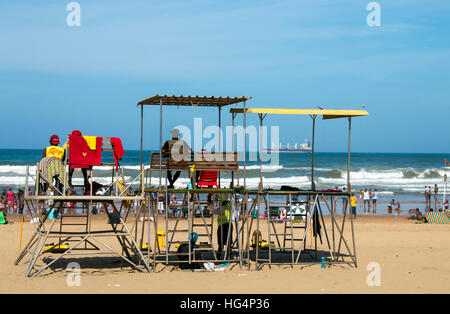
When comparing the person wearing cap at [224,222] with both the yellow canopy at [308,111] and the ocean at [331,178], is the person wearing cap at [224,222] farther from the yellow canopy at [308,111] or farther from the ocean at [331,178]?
the ocean at [331,178]

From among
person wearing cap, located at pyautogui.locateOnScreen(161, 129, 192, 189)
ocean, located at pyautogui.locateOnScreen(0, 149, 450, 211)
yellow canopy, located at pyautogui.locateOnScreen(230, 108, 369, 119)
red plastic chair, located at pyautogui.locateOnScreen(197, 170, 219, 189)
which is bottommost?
ocean, located at pyautogui.locateOnScreen(0, 149, 450, 211)

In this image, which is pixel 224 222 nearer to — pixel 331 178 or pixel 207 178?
pixel 207 178

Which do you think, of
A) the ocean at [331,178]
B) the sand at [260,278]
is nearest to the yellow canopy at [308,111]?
the sand at [260,278]

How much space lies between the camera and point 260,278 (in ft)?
42.8

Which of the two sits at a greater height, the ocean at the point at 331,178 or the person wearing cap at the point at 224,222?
the person wearing cap at the point at 224,222

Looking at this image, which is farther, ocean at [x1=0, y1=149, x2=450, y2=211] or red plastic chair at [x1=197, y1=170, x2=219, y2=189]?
ocean at [x1=0, y1=149, x2=450, y2=211]

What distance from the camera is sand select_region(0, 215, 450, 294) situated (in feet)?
38.5

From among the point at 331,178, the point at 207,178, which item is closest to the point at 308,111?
the point at 207,178

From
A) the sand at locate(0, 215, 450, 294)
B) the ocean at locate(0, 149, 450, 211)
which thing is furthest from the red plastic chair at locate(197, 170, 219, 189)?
the ocean at locate(0, 149, 450, 211)

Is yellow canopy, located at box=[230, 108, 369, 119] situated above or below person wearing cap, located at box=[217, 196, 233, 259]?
above

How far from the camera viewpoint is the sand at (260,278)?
38.5ft

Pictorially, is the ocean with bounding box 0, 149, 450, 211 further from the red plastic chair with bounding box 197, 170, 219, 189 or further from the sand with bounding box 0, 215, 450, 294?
the red plastic chair with bounding box 197, 170, 219, 189

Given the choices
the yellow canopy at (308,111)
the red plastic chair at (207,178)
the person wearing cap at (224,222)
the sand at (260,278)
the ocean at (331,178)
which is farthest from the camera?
the ocean at (331,178)
